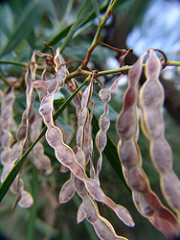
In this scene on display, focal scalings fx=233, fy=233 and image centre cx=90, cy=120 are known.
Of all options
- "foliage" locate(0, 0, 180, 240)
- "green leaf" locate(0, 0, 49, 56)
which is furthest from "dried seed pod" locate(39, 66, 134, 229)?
"green leaf" locate(0, 0, 49, 56)

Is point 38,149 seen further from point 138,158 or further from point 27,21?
point 27,21

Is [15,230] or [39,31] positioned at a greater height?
[39,31]

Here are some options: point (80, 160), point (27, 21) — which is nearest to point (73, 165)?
point (80, 160)

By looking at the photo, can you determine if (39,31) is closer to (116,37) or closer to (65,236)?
(116,37)

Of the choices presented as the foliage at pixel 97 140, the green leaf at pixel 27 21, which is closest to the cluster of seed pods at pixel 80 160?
the foliage at pixel 97 140

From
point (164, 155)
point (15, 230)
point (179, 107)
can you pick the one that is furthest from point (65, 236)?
point (164, 155)

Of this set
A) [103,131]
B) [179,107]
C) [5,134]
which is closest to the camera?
[103,131]

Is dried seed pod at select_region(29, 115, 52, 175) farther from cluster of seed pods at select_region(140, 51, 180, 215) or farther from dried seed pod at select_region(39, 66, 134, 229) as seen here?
cluster of seed pods at select_region(140, 51, 180, 215)

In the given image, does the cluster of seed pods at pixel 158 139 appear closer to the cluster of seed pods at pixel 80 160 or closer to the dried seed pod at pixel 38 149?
the cluster of seed pods at pixel 80 160
